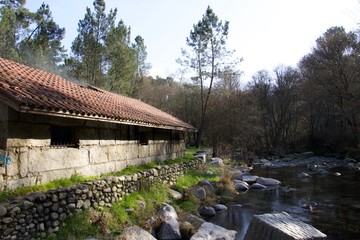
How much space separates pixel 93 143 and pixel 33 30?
70.2 feet

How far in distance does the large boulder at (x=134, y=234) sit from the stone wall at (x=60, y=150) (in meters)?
2.14

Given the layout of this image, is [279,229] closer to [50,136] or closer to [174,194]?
[50,136]

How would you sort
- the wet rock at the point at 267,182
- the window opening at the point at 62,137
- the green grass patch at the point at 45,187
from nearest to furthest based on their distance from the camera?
the green grass patch at the point at 45,187
the window opening at the point at 62,137
the wet rock at the point at 267,182

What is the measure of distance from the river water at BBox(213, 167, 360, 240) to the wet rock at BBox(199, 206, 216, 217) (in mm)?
256

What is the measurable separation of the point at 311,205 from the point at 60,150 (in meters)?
10.2

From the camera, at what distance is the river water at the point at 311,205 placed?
10383 millimetres

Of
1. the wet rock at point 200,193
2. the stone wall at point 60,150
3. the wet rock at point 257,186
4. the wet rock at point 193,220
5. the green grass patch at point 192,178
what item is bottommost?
the wet rock at point 257,186

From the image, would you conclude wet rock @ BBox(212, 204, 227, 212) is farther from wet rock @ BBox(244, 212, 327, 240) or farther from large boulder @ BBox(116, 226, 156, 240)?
wet rock @ BBox(244, 212, 327, 240)

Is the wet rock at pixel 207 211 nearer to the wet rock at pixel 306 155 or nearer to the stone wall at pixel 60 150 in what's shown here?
the stone wall at pixel 60 150

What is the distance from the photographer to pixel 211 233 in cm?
882

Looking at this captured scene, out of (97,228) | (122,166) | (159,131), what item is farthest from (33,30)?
Answer: (97,228)

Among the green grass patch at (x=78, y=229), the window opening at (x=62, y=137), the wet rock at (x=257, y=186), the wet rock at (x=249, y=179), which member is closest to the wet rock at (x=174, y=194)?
the window opening at (x=62, y=137)

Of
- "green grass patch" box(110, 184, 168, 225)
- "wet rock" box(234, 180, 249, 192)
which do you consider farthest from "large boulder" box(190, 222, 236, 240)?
"wet rock" box(234, 180, 249, 192)

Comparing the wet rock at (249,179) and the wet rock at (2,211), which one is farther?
the wet rock at (249,179)
